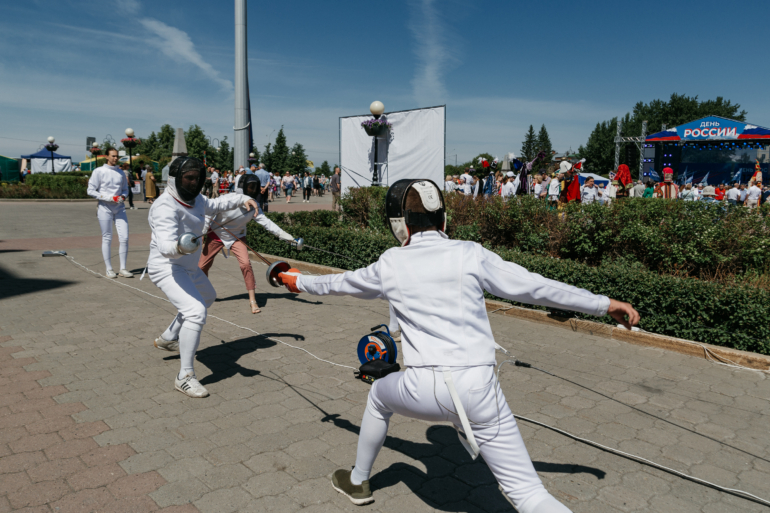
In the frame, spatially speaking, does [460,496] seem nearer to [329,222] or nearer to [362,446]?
[362,446]

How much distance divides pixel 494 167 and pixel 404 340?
17.4 metres

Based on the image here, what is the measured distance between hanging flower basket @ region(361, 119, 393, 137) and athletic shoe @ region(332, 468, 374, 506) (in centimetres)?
1302

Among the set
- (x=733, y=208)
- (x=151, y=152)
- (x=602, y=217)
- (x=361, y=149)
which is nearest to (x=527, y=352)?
(x=602, y=217)

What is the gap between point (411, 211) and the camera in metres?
2.58

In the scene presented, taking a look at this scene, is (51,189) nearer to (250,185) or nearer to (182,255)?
(250,185)

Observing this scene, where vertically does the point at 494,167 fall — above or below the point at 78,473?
above

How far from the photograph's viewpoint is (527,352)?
5.68 m

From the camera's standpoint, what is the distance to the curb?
5.26 metres

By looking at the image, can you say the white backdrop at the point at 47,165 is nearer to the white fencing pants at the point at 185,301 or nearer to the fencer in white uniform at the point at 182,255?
the fencer in white uniform at the point at 182,255

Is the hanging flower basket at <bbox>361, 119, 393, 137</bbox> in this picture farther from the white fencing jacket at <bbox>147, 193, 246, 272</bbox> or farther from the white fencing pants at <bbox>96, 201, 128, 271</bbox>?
the white fencing jacket at <bbox>147, 193, 246, 272</bbox>

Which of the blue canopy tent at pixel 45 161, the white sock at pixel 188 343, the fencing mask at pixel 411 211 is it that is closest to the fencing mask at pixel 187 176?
the white sock at pixel 188 343

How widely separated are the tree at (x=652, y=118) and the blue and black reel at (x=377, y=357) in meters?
75.2

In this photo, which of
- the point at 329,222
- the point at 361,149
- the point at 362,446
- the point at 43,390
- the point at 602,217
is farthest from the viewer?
the point at 361,149

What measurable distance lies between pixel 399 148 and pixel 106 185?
332 inches
